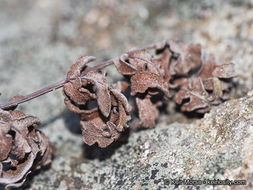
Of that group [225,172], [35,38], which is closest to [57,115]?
[35,38]

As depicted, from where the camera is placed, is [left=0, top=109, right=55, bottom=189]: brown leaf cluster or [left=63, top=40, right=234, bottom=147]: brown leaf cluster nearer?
[left=0, top=109, right=55, bottom=189]: brown leaf cluster

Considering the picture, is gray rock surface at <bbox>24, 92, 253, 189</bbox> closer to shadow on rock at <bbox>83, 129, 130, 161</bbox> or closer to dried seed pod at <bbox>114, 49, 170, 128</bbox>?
shadow on rock at <bbox>83, 129, 130, 161</bbox>

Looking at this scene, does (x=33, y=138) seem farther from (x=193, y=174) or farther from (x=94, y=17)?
(x=94, y=17)

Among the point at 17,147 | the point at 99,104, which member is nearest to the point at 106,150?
the point at 99,104

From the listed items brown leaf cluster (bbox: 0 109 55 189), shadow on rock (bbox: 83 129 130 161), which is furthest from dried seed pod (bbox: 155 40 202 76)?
brown leaf cluster (bbox: 0 109 55 189)

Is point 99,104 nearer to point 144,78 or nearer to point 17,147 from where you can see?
point 144,78

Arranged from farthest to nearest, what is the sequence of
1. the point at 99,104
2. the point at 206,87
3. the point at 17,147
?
the point at 206,87
the point at 99,104
the point at 17,147

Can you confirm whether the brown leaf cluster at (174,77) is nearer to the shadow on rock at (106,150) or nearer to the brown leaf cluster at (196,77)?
the brown leaf cluster at (196,77)
